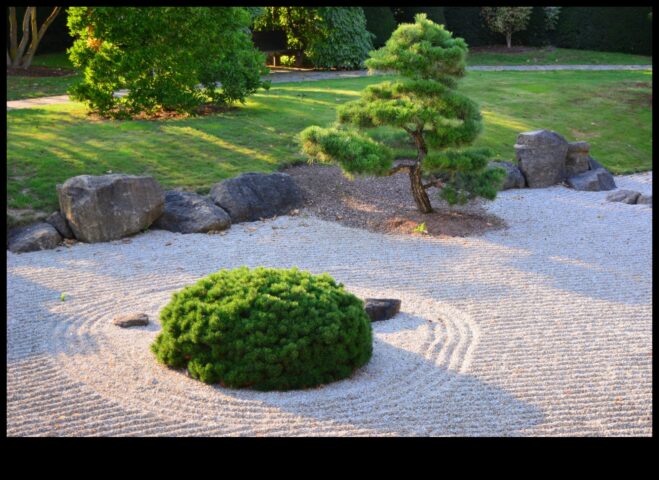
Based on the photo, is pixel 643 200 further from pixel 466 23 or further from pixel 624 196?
pixel 466 23

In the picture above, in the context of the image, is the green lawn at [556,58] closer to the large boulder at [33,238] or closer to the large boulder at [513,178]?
the large boulder at [513,178]

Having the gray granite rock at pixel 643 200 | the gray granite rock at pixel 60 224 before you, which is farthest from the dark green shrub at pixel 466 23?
the gray granite rock at pixel 60 224

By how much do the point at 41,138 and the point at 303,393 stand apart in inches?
404

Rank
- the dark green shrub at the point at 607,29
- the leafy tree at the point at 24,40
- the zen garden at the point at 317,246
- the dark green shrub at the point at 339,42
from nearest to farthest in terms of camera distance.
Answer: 1. the zen garden at the point at 317,246
2. the leafy tree at the point at 24,40
3. the dark green shrub at the point at 339,42
4. the dark green shrub at the point at 607,29

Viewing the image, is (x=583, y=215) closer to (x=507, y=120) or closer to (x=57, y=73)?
(x=507, y=120)

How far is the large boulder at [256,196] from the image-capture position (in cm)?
1276

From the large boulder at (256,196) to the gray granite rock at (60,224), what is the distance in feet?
7.52

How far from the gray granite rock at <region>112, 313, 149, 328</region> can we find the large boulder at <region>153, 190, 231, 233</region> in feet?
12.2

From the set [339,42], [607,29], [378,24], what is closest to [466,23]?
[378,24]

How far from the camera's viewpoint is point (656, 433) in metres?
5.63

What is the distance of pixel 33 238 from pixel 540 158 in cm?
922

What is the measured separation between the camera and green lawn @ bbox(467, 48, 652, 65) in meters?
30.6

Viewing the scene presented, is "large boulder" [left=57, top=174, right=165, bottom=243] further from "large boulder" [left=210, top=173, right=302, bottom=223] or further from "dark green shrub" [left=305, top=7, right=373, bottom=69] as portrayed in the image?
"dark green shrub" [left=305, top=7, right=373, bottom=69]

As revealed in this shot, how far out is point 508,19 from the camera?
108ft
